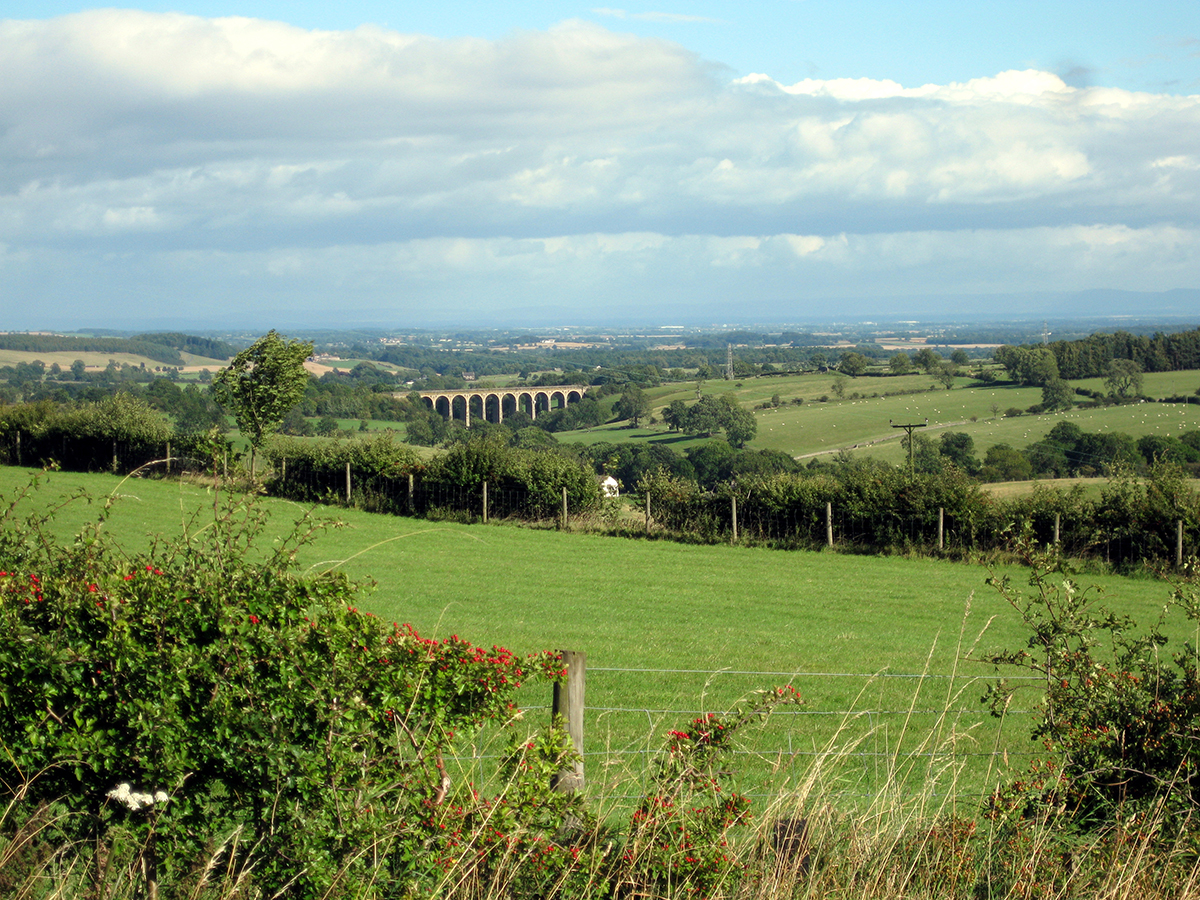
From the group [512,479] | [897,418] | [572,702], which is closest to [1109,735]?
[572,702]

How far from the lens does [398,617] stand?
43.7ft

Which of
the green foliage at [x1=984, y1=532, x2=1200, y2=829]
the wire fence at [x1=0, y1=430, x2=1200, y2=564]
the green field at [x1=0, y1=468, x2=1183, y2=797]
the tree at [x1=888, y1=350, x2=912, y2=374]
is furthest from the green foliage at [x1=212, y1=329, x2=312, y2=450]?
the tree at [x1=888, y1=350, x2=912, y2=374]

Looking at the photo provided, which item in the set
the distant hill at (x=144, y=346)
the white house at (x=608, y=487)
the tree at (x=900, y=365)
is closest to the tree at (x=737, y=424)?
the tree at (x=900, y=365)

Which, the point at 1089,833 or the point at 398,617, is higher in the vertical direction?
the point at 1089,833

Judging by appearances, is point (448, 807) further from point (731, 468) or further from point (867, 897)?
point (731, 468)

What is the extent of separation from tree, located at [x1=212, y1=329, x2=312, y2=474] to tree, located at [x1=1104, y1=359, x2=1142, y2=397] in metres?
78.8

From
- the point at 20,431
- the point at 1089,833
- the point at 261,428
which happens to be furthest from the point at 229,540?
the point at 20,431

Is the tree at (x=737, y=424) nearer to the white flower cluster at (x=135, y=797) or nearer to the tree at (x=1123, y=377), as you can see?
the tree at (x=1123, y=377)

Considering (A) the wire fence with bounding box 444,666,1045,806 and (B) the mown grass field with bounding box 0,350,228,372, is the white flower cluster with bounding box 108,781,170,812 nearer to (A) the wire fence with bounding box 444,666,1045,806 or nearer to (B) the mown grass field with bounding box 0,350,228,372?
(A) the wire fence with bounding box 444,666,1045,806

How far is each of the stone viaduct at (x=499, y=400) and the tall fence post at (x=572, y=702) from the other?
82228 mm

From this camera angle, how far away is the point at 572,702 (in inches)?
167

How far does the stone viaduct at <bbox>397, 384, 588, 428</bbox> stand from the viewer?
304ft

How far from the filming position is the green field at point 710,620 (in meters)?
7.25

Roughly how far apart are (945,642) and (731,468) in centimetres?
3410
